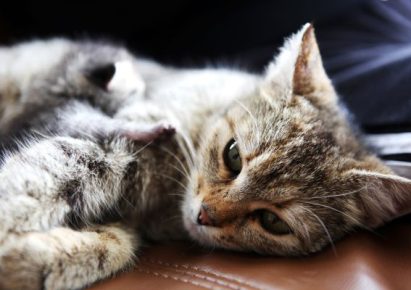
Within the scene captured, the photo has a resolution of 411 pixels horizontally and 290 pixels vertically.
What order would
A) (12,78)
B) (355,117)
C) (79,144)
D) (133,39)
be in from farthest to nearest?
(133,39) → (12,78) → (355,117) → (79,144)

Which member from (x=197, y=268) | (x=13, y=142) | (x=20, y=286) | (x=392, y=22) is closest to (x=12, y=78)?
(x=13, y=142)

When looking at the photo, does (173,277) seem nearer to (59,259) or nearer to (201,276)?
(201,276)

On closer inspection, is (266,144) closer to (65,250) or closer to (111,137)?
(111,137)

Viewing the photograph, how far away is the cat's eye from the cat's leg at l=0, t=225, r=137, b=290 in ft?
1.09

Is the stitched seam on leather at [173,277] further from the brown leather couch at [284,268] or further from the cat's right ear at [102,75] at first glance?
the cat's right ear at [102,75]

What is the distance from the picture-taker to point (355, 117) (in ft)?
4.48

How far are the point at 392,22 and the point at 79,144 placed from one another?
115 cm

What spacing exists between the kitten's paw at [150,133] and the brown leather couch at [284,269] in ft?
0.95

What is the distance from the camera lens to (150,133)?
1175 mm

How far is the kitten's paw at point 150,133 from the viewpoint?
1.17 meters

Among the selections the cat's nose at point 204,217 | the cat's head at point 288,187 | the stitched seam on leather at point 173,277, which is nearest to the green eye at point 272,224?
the cat's head at point 288,187

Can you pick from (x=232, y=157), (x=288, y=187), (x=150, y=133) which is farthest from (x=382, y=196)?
(x=150, y=133)

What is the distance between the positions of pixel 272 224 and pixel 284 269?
14cm

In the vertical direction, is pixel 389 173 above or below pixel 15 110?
below
